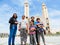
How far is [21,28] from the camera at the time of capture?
1188 centimetres

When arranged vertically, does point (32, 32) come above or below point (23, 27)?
below

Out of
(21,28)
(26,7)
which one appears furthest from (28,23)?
(26,7)

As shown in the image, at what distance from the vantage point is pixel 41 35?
11.7 metres

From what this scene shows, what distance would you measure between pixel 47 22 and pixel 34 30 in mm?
77151

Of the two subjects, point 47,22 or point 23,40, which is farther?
point 47,22

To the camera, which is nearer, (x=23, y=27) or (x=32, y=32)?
(x=32, y=32)

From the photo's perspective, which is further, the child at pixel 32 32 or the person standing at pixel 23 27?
the person standing at pixel 23 27

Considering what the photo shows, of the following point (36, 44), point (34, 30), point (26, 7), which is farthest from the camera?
point (26, 7)

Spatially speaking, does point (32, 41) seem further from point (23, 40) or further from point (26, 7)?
point (26, 7)

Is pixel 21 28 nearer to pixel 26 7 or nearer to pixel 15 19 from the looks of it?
pixel 15 19

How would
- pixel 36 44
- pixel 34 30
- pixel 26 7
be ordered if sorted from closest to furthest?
pixel 34 30 < pixel 36 44 < pixel 26 7

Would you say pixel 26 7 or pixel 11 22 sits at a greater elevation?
pixel 26 7

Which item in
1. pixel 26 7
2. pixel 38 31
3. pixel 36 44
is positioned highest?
pixel 26 7

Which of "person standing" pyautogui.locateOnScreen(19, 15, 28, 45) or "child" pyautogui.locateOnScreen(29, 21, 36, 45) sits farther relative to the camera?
"person standing" pyautogui.locateOnScreen(19, 15, 28, 45)
